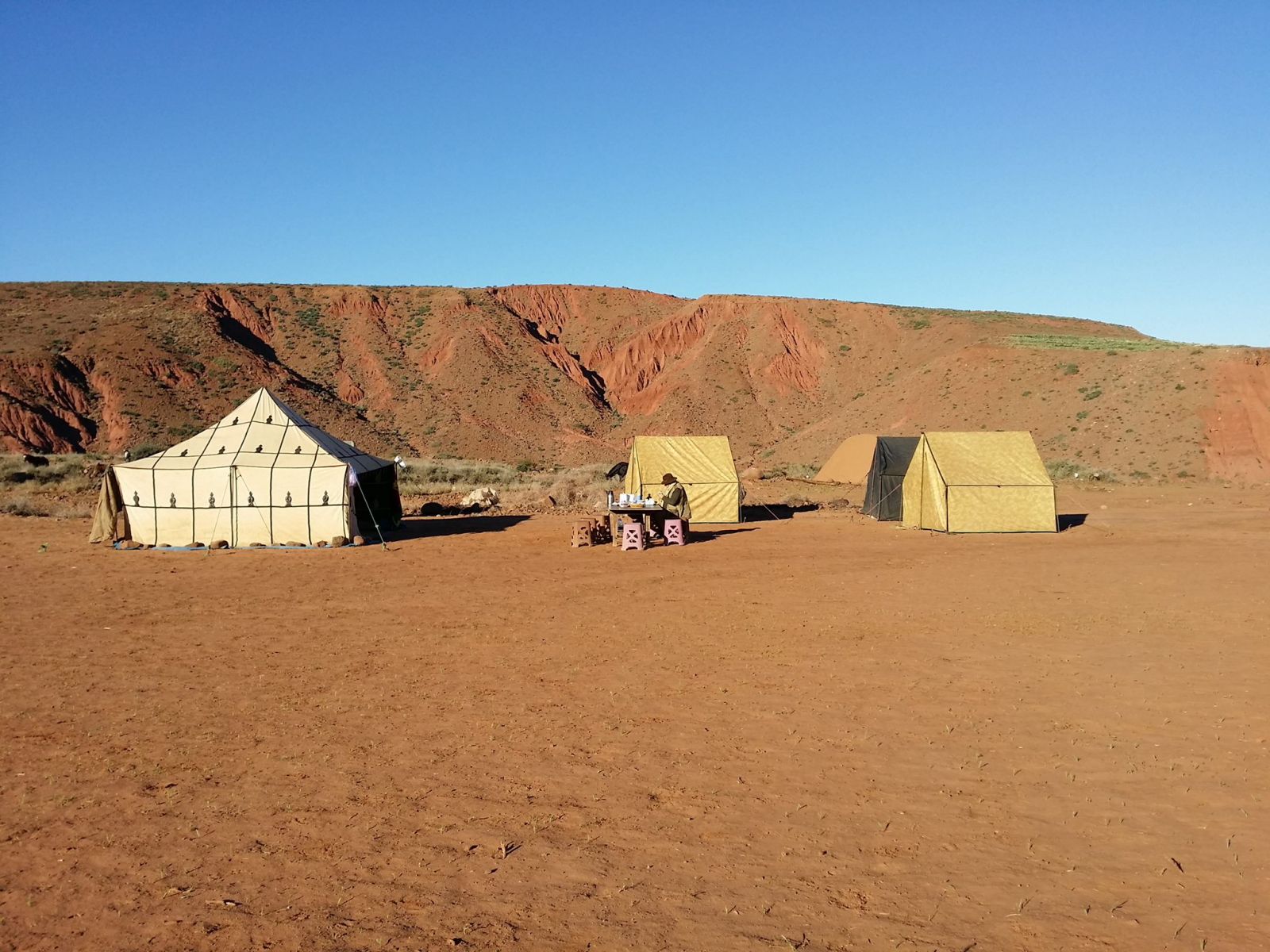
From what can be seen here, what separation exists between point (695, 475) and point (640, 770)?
16.3 metres

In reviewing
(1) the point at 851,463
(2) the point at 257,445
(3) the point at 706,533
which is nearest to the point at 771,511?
(3) the point at 706,533

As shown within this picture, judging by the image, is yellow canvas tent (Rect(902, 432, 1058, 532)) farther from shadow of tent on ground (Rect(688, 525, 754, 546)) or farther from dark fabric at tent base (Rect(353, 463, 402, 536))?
dark fabric at tent base (Rect(353, 463, 402, 536))

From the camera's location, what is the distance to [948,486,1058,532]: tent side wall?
64.3 ft

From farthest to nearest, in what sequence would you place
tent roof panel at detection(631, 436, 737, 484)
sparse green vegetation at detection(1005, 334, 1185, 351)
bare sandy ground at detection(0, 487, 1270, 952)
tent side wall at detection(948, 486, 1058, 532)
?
sparse green vegetation at detection(1005, 334, 1185, 351) → tent roof panel at detection(631, 436, 737, 484) → tent side wall at detection(948, 486, 1058, 532) → bare sandy ground at detection(0, 487, 1270, 952)

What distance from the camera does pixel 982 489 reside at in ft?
64.5

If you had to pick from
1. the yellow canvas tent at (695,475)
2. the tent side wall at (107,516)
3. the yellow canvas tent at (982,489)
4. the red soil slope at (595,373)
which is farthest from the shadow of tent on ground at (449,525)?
the red soil slope at (595,373)

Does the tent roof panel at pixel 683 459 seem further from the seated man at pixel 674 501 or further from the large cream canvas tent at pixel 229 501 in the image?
the large cream canvas tent at pixel 229 501

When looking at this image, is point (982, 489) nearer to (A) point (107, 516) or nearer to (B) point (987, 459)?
(B) point (987, 459)

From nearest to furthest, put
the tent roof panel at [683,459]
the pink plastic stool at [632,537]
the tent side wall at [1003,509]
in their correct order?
the pink plastic stool at [632,537] < the tent side wall at [1003,509] < the tent roof panel at [683,459]

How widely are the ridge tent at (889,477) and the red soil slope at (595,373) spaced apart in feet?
62.9

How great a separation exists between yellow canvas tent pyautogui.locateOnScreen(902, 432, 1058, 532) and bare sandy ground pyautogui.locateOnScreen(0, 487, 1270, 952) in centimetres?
704

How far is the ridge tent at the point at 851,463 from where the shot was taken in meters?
34.4

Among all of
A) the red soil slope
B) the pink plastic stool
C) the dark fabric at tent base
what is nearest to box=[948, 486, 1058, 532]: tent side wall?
the pink plastic stool

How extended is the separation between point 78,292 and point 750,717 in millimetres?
72464
